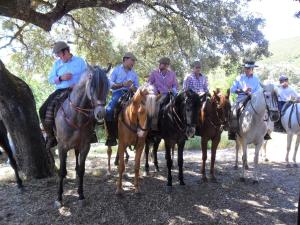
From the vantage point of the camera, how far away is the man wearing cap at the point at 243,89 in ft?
30.0

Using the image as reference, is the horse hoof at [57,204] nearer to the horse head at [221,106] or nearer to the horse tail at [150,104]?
the horse tail at [150,104]

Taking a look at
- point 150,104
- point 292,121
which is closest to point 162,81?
point 150,104

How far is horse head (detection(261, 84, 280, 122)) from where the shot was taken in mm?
8375

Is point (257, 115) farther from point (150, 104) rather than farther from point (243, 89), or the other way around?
point (150, 104)

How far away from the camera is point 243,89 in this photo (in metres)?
9.40

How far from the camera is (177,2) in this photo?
1002 cm

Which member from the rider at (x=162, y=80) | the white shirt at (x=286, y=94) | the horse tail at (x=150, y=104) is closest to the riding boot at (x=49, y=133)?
the horse tail at (x=150, y=104)

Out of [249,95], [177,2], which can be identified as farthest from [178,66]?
[249,95]

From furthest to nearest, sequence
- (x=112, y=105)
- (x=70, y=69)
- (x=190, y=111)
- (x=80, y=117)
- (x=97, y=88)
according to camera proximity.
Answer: (x=112, y=105) → (x=190, y=111) → (x=70, y=69) → (x=80, y=117) → (x=97, y=88)

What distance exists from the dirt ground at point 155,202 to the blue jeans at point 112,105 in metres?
1.44

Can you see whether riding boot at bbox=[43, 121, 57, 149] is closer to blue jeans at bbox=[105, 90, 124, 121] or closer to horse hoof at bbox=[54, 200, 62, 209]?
blue jeans at bbox=[105, 90, 124, 121]

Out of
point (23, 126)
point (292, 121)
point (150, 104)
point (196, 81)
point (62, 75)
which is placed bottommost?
point (23, 126)

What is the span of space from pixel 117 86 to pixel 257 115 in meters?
3.35

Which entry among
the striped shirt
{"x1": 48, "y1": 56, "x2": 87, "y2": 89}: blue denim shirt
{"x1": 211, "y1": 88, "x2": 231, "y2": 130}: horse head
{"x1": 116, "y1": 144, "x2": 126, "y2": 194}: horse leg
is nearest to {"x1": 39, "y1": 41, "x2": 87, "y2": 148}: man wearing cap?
{"x1": 48, "y1": 56, "x2": 87, "y2": 89}: blue denim shirt
